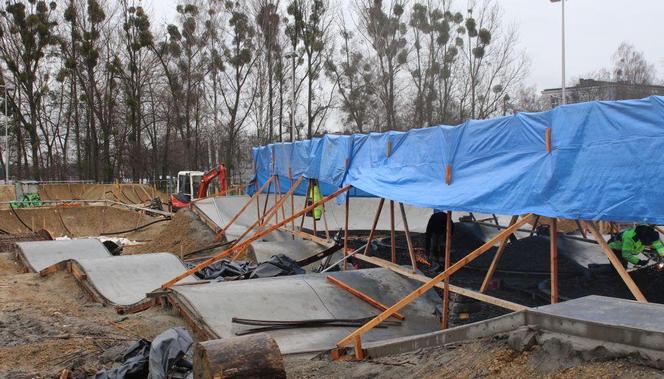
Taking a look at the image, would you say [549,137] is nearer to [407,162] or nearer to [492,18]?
[407,162]

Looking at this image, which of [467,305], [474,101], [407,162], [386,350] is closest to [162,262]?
[407,162]

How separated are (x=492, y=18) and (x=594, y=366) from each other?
39.2 meters

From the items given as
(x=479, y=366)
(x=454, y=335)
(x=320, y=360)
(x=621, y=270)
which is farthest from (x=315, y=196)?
(x=479, y=366)

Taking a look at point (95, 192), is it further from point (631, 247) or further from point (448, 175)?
point (631, 247)

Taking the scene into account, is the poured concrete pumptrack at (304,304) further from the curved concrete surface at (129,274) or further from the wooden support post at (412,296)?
the curved concrete surface at (129,274)

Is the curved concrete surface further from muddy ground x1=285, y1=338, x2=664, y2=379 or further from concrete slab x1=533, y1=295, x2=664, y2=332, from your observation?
concrete slab x1=533, y1=295, x2=664, y2=332

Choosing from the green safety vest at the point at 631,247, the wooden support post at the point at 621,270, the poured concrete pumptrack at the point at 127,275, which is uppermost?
the wooden support post at the point at 621,270

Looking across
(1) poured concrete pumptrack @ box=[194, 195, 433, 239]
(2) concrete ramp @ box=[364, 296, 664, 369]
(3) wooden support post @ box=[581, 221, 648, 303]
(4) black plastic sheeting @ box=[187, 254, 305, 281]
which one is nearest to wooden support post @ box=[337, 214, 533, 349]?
(3) wooden support post @ box=[581, 221, 648, 303]

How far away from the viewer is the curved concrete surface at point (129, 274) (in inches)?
404

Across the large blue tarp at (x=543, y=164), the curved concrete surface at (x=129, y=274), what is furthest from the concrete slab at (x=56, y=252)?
the large blue tarp at (x=543, y=164)

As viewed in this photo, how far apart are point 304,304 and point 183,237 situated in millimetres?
10386

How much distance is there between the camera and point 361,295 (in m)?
8.73

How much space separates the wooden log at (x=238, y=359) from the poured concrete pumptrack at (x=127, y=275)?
5269 mm

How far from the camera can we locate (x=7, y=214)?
25.2 m
